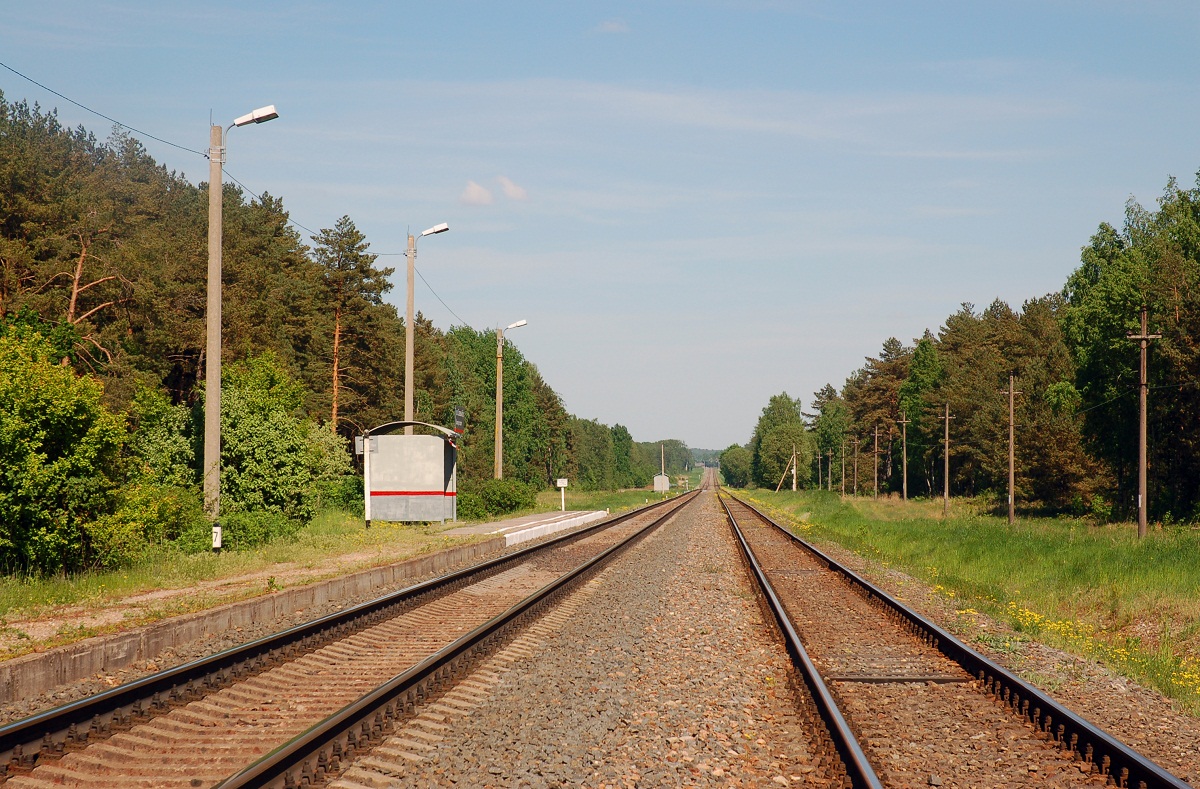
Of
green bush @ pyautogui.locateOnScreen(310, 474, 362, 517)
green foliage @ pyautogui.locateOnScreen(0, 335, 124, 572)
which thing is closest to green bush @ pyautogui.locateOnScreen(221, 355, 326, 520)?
green foliage @ pyautogui.locateOnScreen(0, 335, 124, 572)

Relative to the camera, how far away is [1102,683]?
9523mm

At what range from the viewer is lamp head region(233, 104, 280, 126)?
19.1 metres

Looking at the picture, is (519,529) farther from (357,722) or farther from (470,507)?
(357,722)

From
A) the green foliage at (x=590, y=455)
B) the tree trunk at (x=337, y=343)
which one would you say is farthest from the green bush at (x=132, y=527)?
the green foliage at (x=590, y=455)

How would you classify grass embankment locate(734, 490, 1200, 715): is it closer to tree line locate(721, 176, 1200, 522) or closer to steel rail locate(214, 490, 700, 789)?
steel rail locate(214, 490, 700, 789)

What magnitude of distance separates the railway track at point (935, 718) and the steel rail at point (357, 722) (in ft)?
11.2

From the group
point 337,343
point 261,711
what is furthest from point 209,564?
point 337,343

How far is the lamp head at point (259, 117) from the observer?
19.1 m

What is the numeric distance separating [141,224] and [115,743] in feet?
166

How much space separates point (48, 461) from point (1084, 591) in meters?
18.3

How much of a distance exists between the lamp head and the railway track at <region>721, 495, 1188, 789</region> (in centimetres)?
1382

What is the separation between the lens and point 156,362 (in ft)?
123

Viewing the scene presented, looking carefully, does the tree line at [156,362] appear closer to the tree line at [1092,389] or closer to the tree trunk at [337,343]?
the tree trunk at [337,343]

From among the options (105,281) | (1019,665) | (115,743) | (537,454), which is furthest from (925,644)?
(537,454)
